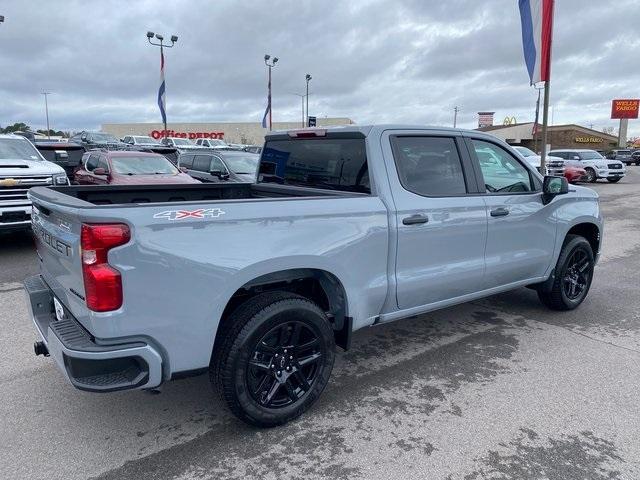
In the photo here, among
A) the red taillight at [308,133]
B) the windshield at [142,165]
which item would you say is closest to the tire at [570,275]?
the red taillight at [308,133]

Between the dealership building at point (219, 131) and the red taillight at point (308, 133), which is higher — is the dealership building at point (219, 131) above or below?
above

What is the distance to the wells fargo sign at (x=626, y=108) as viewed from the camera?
72.1 m

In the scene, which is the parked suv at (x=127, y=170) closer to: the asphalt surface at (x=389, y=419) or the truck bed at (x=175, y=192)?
the truck bed at (x=175, y=192)

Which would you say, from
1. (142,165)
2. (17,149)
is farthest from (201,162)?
(17,149)

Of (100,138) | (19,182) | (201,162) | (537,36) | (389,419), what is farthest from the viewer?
(100,138)

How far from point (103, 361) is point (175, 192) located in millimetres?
2474

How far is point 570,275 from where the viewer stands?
537cm

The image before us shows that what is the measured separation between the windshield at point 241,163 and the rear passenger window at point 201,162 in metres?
0.84

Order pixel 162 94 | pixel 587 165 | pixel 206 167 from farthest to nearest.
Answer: pixel 162 94 < pixel 587 165 < pixel 206 167

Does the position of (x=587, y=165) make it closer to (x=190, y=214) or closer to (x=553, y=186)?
(x=553, y=186)

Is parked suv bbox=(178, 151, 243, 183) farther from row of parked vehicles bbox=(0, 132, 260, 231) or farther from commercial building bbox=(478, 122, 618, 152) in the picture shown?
commercial building bbox=(478, 122, 618, 152)

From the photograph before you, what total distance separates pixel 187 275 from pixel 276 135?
2285 mm

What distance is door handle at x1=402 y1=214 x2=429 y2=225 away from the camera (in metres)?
3.60

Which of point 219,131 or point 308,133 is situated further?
point 219,131
